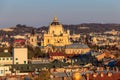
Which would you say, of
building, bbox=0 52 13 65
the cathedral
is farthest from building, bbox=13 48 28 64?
the cathedral

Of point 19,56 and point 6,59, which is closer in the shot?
point 19,56

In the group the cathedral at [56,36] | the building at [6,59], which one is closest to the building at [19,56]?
the building at [6,59]

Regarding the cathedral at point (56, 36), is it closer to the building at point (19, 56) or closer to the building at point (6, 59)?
the building at point (6, 59)

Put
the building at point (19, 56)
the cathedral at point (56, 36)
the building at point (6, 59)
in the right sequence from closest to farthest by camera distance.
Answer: the building at point (19, 56)
the building at point (6, 59)
the cathedral at point (56, 36)

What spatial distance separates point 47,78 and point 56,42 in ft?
406

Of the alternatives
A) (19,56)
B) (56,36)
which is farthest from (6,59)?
(56,36)

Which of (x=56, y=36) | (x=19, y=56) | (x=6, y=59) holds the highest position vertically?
(x=19, y=56)

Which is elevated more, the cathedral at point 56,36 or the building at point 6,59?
the building at point 6,59

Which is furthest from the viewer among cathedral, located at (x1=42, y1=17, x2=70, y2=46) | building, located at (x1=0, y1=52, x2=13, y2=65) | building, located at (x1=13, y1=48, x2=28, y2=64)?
cathedral, located at (x1=42, y1=17, x2=70, y2=46)

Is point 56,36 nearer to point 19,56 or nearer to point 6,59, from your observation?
point 6,59

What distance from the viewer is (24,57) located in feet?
229

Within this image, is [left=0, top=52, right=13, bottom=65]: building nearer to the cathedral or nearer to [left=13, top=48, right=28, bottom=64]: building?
[left=13, top=48, right=28, bottom=64]: building

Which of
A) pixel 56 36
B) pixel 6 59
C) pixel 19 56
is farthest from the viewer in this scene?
pixel 56 36

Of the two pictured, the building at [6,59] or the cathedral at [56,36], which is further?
the cathedral at [56,36]
